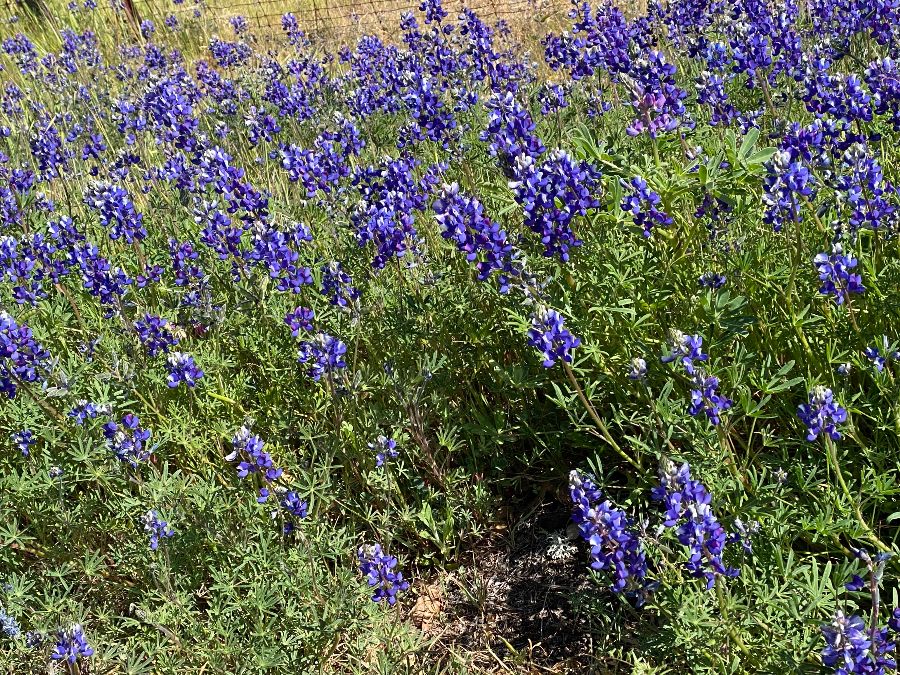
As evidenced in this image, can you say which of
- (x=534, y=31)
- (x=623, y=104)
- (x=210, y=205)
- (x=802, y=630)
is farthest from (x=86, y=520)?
(x=534, y=31)

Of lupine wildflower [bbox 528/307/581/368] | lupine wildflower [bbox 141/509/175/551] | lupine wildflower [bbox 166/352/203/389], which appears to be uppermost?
lupine wildflower [bbox 528/307/581/368]

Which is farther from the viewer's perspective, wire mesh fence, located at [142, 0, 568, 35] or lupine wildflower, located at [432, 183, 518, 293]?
wire mesh fence, located at [142, 0, 568, 35]

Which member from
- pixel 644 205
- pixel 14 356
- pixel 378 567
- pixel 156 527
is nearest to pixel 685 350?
pixel 644 205

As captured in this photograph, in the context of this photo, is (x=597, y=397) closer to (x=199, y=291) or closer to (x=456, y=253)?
(x=456, y=253)

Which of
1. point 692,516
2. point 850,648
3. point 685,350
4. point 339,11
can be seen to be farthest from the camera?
point 339,11

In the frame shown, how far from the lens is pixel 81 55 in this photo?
8.79 metres

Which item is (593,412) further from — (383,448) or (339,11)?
(339,11)

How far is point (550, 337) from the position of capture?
220cm

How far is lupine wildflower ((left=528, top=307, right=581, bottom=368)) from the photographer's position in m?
2.19

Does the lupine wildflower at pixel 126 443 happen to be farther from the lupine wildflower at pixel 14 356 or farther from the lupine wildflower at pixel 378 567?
the lupine wildflower at pixel 378 567

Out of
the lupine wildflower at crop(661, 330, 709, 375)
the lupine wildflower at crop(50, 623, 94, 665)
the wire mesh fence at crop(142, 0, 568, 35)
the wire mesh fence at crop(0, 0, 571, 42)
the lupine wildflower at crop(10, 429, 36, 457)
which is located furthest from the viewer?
the wire mesh fence at crop(142, 0, 568, 35)

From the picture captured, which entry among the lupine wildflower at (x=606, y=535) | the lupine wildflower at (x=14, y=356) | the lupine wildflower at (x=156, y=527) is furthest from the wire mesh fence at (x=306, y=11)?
the lupine wildflower at (x=606, y=535)

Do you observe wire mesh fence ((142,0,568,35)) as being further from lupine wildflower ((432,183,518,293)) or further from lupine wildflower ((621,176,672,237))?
lupine wildflower ((432,183,518,293))

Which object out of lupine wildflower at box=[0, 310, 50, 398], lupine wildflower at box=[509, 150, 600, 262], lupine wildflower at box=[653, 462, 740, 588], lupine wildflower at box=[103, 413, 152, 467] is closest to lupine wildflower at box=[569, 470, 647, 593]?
lupine wildflower at box=[653, 462, 740, 588]
